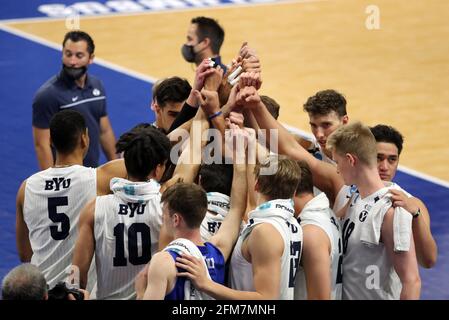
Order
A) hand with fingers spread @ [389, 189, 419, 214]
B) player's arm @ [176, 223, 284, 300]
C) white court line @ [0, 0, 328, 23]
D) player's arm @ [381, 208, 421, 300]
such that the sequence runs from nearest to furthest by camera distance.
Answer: player's arm @ [176, 223, 284, 300], player's arm @ [381, 208, 421, 300], hand with fingers spread @ [389, 189, 419, 214], white court line @ [0, 0, 328, 23]

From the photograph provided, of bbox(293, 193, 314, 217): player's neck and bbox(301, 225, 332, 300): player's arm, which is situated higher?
bbox(293, 193, 314, 217): player's neck

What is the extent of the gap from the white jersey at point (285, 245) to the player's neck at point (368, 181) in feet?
1.83

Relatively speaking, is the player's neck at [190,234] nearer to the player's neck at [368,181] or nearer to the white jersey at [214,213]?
the white jersey at [214,213]

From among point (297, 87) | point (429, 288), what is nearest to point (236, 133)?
point (429, 288)

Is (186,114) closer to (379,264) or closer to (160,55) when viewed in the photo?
(379,264)

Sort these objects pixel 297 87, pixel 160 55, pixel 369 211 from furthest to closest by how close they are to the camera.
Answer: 1. pixel 160 55
2. pixel 297 87
3. pixel 369 211

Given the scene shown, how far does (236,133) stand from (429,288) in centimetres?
342

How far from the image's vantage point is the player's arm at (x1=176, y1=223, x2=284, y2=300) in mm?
6488

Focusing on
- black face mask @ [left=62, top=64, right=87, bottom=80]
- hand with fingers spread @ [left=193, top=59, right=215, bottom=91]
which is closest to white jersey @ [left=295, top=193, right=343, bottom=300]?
hand with fingers spread @ [left=193, top=59, right=215, bottom=91]

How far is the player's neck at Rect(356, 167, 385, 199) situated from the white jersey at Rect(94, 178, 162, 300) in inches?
51.5

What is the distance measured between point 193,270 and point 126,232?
0.81 meters

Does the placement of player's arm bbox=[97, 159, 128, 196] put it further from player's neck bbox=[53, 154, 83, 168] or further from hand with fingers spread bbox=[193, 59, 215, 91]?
hand with fingers spread bbox=[193, 59, 215, 91]

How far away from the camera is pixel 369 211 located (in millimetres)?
7004

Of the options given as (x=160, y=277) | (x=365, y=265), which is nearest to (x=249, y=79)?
(x=365, y=265)
